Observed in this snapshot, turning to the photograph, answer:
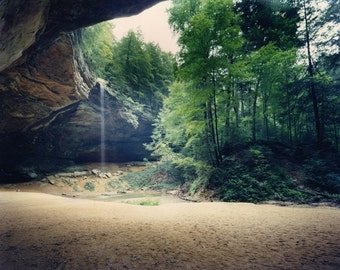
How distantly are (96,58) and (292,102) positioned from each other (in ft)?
52.7

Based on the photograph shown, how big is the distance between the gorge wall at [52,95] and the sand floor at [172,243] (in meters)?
4.63

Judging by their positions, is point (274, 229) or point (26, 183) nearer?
point (274, 229)

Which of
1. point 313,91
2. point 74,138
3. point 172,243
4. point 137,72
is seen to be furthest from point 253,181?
point 137,72

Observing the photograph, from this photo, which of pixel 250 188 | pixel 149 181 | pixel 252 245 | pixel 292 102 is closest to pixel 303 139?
pixel 292 102

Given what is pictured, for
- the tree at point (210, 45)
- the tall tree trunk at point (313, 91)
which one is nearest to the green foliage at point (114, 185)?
the tree at point (210, 45)

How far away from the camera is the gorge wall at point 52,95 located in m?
5.41

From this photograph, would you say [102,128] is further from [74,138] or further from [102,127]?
[74,138]

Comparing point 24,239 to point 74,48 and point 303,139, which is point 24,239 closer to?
point 74,48

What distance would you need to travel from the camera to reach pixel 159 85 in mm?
26734

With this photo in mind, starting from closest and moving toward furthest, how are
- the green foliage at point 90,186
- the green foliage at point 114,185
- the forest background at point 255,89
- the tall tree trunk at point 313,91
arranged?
the forest background at point 255,89
the tall tree trunk at point 313,91
the green foliage at point 90,186
the green foliage at point 114,185

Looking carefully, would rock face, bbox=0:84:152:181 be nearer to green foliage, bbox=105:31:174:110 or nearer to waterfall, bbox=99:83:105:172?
waterfall, bbox=99:83:105:172

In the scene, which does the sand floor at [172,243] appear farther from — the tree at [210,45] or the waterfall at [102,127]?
the waterfall at [102,127]

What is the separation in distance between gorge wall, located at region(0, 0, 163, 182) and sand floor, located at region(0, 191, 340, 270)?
4.63m

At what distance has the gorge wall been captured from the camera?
5.41 m
